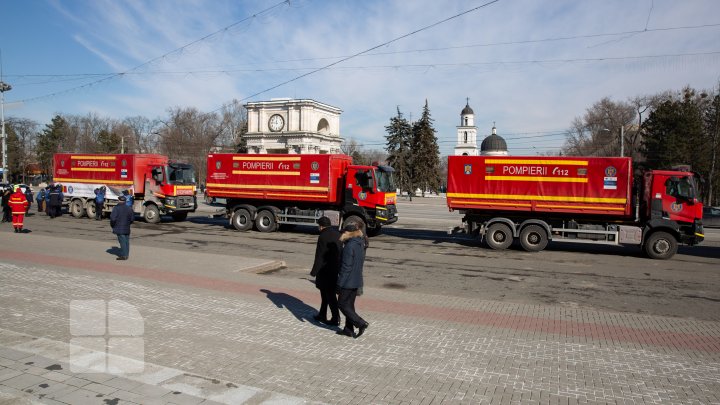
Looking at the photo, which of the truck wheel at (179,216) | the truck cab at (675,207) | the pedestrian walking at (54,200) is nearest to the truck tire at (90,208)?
the pedestrian walking at (54,200)

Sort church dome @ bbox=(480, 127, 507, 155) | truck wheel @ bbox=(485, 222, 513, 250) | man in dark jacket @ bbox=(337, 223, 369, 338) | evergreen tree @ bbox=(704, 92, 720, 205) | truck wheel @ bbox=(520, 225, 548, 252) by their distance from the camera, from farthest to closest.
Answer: church dome @ bbox=(480, 127, 507, 155)
evergreen tree @ bbox=(704, 92, 720, 205)
truck wheel @ bbox=(485, 222, 513, 250)
truck wheel @ bbox=(520, 225, 548, 252)
man in dark jacket @ bbox=(337, 223, 369, 338)

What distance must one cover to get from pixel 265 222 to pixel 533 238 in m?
11.0

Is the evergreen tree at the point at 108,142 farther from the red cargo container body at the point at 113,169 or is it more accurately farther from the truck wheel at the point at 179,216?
the truck wheel at the point at 179,216

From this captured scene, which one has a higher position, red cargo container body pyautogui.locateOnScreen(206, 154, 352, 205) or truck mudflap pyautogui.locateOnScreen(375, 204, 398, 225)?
red cargo container body pyautogui.locateOnScreen(206, 154, 352, 205)

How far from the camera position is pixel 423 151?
217ft

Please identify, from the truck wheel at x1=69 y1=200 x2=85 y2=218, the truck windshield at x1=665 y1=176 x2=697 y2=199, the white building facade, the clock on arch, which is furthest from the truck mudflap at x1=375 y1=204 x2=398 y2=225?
the clock on arch

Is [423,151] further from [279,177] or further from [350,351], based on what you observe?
[350,351]

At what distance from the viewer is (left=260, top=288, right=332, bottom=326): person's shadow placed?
25.4ft

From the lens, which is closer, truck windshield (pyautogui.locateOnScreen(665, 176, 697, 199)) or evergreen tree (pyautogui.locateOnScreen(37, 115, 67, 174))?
truck windshield (pyautogui.locateOnScreen(665, 176, 697, 199))

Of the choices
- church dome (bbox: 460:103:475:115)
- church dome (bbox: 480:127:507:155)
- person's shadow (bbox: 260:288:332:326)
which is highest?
church dome (bbox: 460:103:475:115)

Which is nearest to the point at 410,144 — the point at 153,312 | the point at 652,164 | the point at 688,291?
the point at 652,164

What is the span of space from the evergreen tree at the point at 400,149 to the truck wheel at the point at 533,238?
1948 inches

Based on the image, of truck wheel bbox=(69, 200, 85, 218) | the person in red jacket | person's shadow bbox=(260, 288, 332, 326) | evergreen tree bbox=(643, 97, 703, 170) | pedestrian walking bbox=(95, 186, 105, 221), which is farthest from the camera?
evergreen tree bbox=(643, 97, 703, 170)

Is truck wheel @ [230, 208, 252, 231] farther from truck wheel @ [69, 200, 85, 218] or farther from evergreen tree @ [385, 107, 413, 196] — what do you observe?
evergreen tree @ [385, 107, 413, 196]
